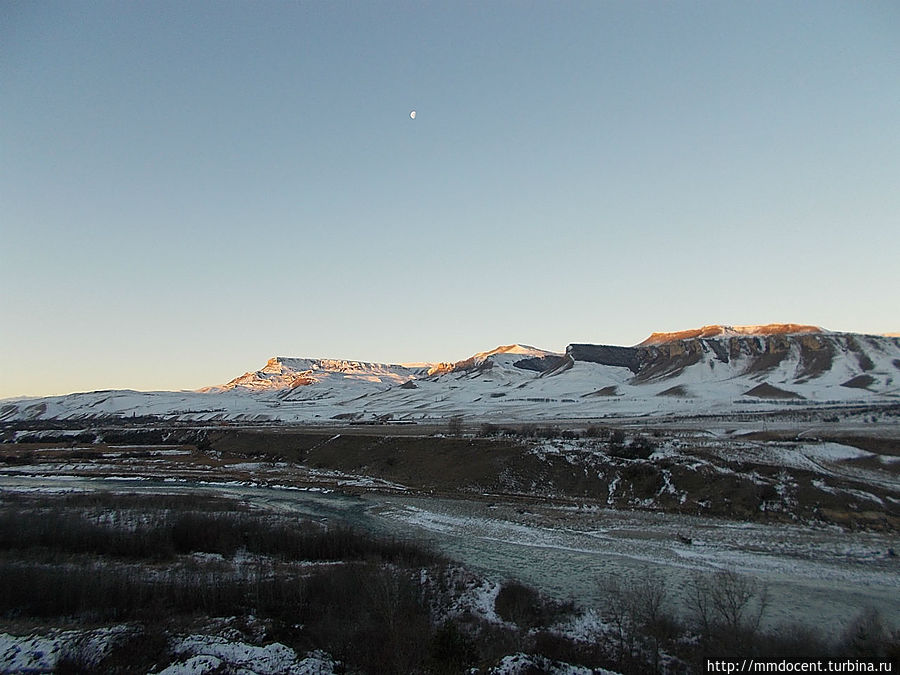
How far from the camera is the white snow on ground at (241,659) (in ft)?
39.9

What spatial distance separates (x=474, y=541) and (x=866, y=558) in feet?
53.4

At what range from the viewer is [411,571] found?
20.8 meters

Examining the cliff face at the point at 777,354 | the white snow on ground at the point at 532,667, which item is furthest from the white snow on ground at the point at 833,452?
the cliff face at the point at 777,354

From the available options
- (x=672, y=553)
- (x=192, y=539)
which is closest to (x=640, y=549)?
(x=672, y=553)

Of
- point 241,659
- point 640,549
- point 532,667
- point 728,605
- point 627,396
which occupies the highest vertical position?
point 627,396

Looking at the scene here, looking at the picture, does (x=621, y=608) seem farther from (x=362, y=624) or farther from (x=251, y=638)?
(x=251, y=638)

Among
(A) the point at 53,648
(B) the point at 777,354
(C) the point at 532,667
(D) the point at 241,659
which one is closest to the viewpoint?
(C) the point at 532,667

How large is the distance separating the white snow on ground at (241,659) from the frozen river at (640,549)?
9523 mm

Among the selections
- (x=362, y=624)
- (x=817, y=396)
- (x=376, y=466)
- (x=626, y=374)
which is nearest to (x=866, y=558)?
(x=362, y=624)

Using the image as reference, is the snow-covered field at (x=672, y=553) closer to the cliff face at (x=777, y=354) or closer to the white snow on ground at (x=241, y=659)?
the white snow on ground at (x=241, y=659)

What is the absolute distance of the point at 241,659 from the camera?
12.6m

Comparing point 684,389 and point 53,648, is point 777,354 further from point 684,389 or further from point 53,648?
point 53,648

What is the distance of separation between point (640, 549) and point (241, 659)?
18320mm

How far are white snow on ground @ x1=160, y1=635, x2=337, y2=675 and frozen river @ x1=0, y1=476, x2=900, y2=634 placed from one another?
9.52 m
